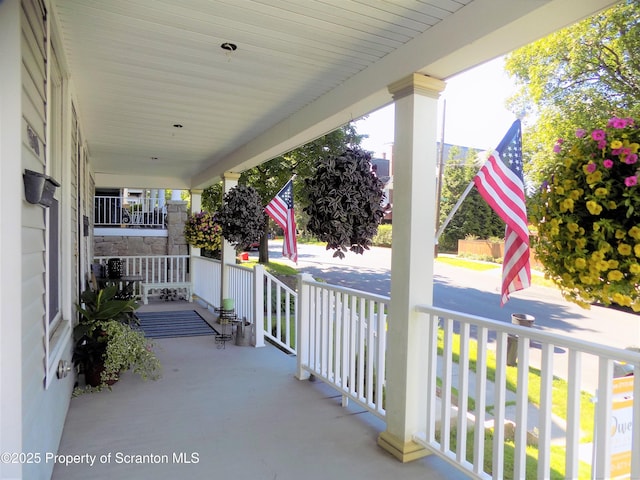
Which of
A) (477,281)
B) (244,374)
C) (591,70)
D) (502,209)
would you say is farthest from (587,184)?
(477,281)

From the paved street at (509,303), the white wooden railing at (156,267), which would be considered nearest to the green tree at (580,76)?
the paved street at (509,303)

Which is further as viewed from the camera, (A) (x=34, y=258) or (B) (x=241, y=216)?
(B) (x=241, y=216)

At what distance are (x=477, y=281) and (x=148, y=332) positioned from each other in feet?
32.4

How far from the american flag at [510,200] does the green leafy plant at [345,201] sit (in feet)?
2.13

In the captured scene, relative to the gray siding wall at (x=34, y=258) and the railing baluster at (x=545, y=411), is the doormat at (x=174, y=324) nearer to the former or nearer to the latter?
the gray siding wall at (x=34, y=258)

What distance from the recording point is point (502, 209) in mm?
2016

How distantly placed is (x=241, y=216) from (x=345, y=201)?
2771 millimetres

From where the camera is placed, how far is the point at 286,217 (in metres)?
4.57

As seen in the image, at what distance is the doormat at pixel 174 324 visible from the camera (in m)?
5.32

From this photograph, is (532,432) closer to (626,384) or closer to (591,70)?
(626,384)

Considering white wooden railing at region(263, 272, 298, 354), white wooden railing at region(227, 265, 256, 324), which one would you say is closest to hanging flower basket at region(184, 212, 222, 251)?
white wooden railing at region(227, 265, 256, 324)

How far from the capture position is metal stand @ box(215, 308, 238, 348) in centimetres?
471

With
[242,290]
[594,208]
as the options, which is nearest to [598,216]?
[594,208]

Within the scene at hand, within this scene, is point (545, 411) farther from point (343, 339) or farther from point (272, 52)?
point (272, 52)
